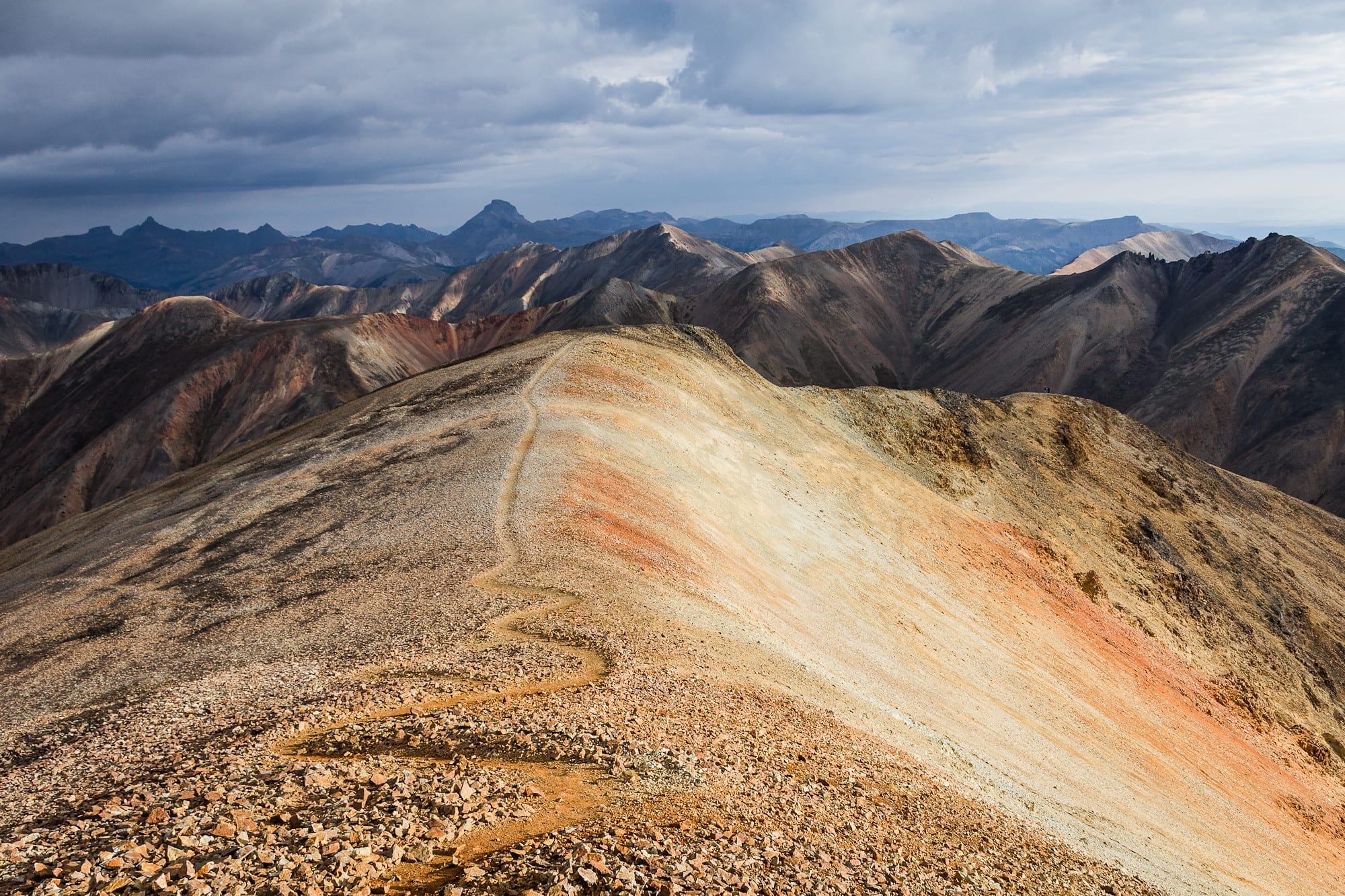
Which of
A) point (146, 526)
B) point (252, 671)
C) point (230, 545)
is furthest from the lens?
point (146, 526)

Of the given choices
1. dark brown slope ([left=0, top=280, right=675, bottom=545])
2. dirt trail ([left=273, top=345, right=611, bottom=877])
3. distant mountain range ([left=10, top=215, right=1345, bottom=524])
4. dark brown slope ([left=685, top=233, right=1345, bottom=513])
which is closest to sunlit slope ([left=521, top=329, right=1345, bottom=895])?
dirt trail ([left=273, top=345, right=611, bottom=877])

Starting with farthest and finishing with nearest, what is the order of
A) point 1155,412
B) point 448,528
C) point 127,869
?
point 1155,412, point 448,528, point 127,869

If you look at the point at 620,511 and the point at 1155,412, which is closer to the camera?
the point at 620,511

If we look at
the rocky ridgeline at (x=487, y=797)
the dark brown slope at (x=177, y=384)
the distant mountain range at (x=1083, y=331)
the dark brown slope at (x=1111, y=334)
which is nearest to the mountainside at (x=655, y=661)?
the rocky ridgeline at (x=487, y=797)

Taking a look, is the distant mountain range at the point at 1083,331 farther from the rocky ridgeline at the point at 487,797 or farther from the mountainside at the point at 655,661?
the rocky ridgeline at the point at 487,797

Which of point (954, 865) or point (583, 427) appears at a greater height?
point (583, 427)

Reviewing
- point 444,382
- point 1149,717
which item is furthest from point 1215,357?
point 444,382

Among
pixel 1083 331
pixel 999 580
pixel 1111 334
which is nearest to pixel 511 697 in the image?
pixel 999 580

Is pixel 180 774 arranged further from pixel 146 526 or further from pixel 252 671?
pixel 146 526
